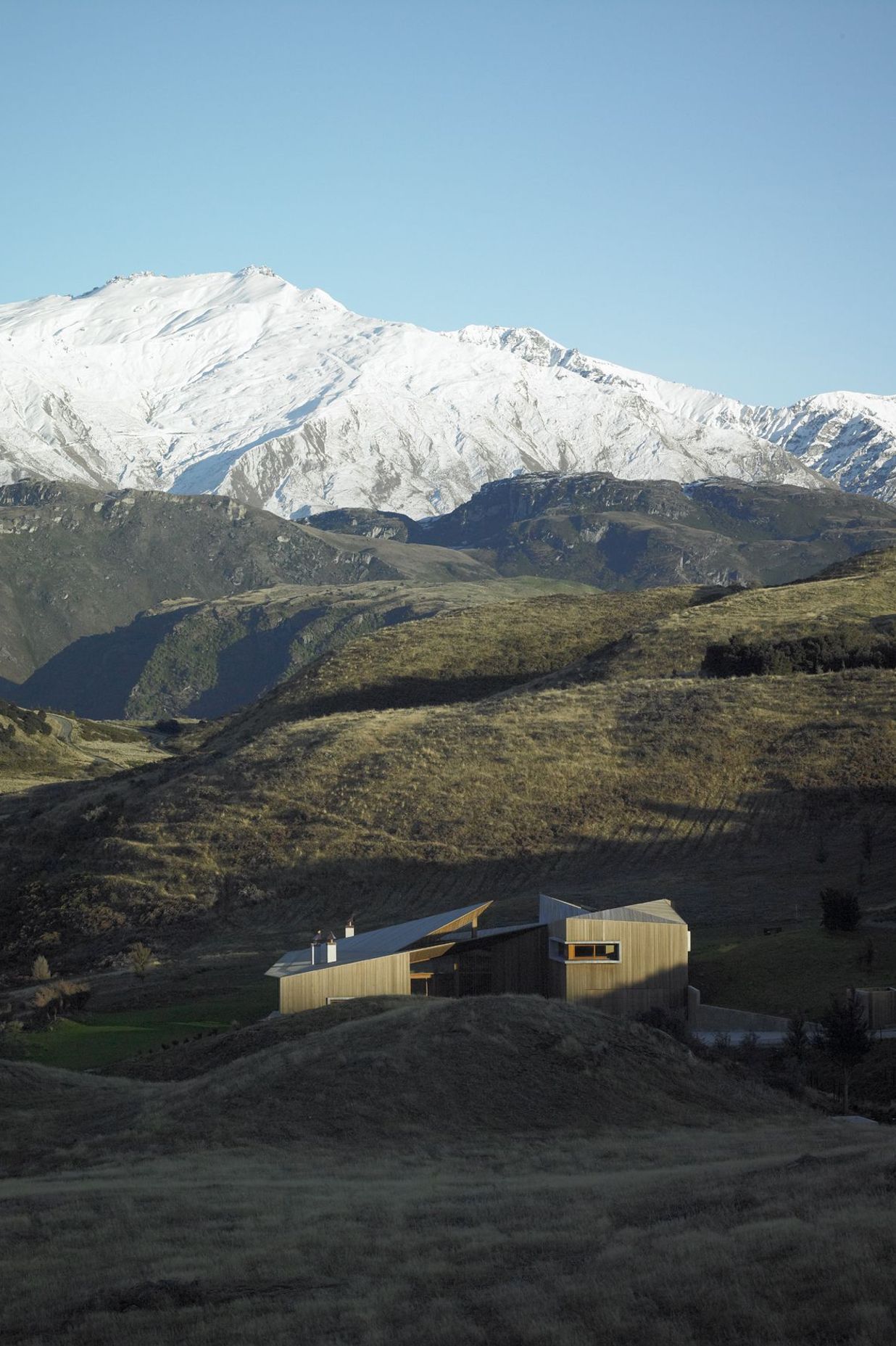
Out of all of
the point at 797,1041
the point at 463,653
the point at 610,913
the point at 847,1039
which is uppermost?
the point at 463,653

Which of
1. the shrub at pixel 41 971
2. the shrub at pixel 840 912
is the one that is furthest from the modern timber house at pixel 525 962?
the shrub at pixel 41 971

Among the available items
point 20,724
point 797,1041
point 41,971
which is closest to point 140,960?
point 41,971

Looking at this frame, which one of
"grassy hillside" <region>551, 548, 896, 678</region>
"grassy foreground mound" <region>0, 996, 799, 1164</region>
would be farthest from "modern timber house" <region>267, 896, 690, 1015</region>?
"grassy hillside" <region>551, 548, 896, 678</region>

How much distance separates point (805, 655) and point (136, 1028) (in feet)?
176

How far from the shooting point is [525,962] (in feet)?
124

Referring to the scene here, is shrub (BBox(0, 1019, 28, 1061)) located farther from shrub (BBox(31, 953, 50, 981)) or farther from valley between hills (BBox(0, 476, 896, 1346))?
shrub (BBox(31, 953, 50, 981))

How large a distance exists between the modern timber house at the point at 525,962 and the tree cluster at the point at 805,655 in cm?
4372

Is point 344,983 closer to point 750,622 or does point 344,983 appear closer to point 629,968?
point 629,968

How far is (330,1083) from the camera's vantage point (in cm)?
2473

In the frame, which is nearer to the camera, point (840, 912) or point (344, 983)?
point (344, 983)

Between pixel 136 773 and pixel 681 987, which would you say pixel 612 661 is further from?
pixel 681 987

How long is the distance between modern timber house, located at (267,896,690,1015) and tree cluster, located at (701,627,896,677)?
143ft

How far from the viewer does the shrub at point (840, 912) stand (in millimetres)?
39500

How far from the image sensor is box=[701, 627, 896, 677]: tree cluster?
3142 inches
